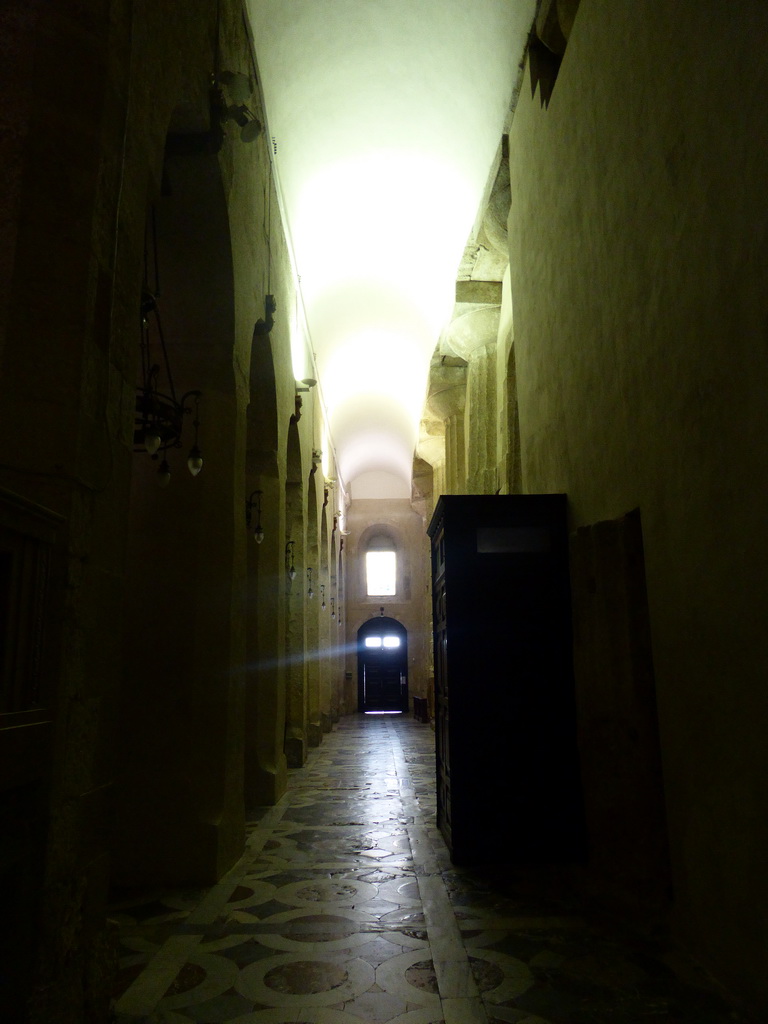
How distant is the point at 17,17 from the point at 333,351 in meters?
12.4

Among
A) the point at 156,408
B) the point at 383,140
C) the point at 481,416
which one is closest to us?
the point at 156,408

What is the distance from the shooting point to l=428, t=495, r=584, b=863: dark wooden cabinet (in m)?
5.35

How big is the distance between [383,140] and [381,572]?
1946cm

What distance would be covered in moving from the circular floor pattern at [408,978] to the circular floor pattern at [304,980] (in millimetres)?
77

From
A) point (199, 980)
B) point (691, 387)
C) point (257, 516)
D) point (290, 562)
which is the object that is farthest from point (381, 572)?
point (691, 387)

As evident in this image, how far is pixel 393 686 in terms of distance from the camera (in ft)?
85.9

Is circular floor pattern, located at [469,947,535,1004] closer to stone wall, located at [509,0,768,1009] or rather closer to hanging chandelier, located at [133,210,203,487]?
stone wall, located at [509,0,768,1009]

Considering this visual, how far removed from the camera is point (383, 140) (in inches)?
377

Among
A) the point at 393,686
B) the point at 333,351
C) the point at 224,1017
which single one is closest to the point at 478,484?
the point at 333,351

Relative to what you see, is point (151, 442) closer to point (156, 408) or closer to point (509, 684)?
point (156, 408)

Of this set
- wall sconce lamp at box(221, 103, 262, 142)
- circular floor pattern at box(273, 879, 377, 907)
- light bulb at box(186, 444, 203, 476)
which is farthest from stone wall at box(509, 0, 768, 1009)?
light bulb at box(186, 444, 203, 476)

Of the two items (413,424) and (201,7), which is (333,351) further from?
(201,7)

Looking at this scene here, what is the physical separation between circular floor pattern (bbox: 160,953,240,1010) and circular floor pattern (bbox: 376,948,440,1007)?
0.76 meters

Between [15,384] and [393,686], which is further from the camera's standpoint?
[393,686]
